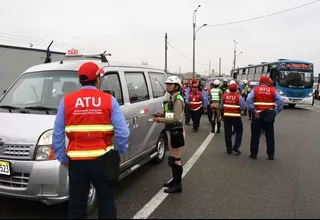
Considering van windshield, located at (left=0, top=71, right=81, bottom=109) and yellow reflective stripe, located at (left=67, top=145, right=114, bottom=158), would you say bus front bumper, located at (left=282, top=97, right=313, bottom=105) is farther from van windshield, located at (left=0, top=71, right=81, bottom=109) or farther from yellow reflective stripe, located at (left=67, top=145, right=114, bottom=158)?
yellow reflective stripe, located at (left=67, top=145, right=114, bottom=158)

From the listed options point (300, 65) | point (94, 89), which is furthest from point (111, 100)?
point (300, 65)

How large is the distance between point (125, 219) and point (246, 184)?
2.41 m

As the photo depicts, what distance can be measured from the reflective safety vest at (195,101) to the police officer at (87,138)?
28.5 feet

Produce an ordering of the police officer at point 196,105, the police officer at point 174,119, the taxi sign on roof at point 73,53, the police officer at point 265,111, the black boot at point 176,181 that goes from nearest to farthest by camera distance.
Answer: the police officer at point 174,119 → the black boot at point 176,181 → the taxi sign on roof at point 73,53 → the police officer at point 265,111 → the police officer at point 196,105

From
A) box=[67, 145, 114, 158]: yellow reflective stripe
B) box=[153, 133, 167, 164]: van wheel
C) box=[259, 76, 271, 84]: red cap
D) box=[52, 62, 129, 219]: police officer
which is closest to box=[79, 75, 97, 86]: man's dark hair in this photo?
box=[52, 62, 129, 219]: police officer

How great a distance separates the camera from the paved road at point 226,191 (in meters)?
4.14

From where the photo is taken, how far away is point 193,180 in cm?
552

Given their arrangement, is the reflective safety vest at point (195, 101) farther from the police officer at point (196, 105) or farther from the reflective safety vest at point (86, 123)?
the reflective safety vest at point (86, 123)

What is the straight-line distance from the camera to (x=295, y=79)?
21844mm

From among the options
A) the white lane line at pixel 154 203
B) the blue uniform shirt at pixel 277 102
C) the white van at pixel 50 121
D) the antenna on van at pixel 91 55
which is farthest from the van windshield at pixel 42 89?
the blue uniform shirt at pixel 277 102

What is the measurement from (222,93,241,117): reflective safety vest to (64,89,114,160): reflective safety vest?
17.7 ft

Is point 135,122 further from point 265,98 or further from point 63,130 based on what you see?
point 265,98

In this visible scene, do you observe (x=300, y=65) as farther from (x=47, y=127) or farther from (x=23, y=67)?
(x=47, y=127)

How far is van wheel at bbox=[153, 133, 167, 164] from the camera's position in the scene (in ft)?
21.3
